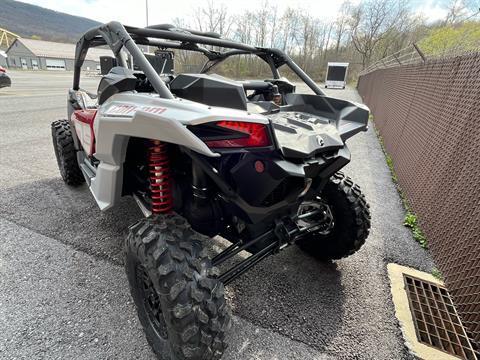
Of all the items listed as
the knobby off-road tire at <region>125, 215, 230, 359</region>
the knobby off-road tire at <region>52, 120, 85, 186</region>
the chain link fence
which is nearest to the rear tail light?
the knobby off-road tire at <region>125, 215, 230, 359</region>

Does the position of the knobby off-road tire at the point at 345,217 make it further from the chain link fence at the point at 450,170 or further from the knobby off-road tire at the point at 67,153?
the knobby off-road tire at the point at 67,153

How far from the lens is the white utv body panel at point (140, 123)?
1325 mm

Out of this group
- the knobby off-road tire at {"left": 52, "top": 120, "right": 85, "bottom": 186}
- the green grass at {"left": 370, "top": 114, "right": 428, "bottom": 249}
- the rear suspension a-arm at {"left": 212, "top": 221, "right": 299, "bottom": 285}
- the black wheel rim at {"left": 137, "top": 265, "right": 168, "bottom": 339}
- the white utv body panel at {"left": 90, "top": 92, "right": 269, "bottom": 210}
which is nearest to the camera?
the white utv body panel at {"left": 90, "top": 92, "right": 269, "bottom": 210}

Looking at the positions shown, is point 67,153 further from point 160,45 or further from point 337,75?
point 337,75

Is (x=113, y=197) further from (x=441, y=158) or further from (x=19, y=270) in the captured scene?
(x=441, y=158)

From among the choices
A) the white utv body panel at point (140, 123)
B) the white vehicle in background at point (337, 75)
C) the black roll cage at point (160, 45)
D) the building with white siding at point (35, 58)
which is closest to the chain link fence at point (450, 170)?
the black roll cage at point (160, 45)

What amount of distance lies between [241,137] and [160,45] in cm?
170

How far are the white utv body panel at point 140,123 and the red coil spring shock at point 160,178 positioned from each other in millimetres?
179

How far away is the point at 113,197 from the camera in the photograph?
6.97 feet

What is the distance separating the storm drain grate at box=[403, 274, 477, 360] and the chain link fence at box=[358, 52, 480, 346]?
0.07 meters

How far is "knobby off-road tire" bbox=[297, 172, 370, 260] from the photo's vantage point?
2.39 meters

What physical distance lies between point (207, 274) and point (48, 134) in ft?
22.0

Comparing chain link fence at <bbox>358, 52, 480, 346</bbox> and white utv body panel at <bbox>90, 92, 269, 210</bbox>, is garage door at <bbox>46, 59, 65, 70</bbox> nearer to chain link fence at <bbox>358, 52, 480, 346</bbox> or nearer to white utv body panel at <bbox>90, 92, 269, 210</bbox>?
chain link fence at <bbox>358, 52, 480, 346</bbox>

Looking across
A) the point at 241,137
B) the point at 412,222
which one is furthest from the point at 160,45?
the point at 412,222
